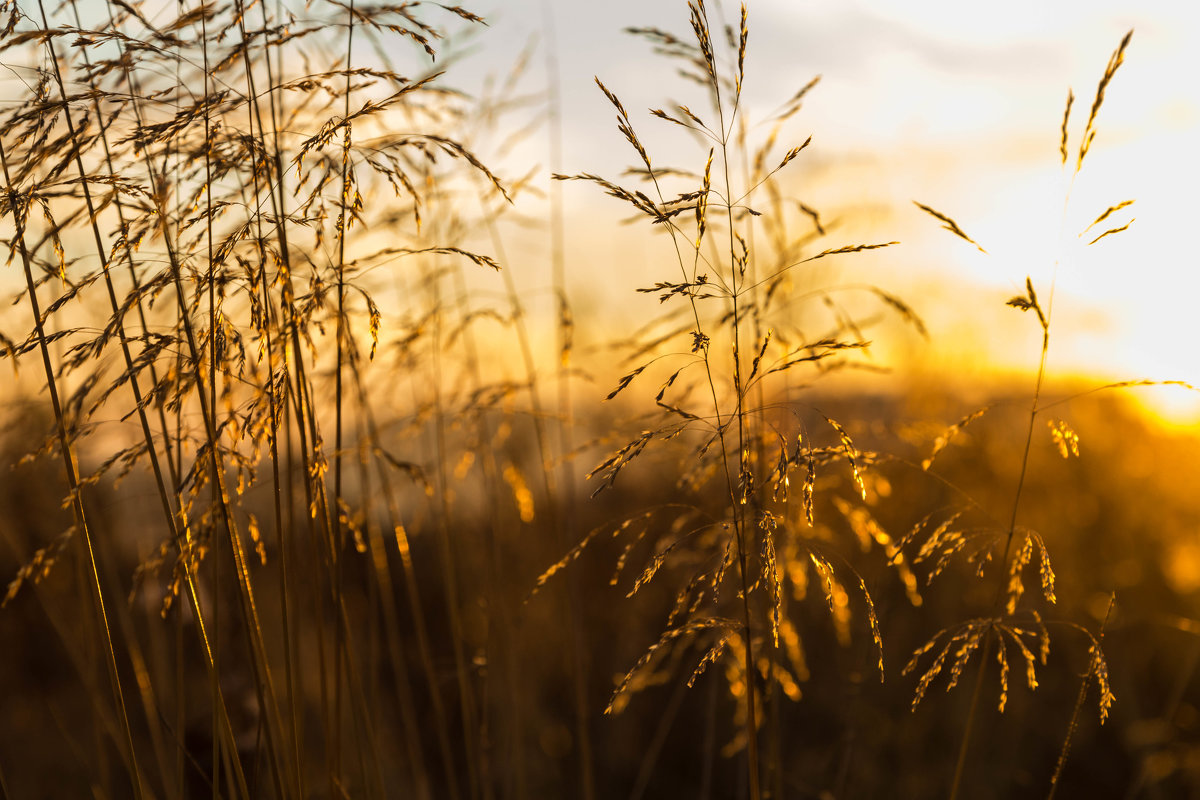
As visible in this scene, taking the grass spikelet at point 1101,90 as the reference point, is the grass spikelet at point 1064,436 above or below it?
below

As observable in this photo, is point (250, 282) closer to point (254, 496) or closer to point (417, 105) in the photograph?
point (417, 105)

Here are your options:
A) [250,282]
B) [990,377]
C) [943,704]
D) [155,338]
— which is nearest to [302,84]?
[250,282]

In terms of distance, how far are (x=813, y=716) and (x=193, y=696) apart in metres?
2.24

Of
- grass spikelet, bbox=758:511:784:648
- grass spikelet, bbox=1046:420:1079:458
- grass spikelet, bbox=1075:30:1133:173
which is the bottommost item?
grass spikelet, bbox=758:511:784:648

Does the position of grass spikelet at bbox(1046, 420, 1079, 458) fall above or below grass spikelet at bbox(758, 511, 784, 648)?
above

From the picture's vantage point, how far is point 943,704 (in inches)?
118

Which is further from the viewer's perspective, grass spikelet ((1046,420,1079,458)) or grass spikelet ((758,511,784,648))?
grass spikelet ((1046,420,1079,458))

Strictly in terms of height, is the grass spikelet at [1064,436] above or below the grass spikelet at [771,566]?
above

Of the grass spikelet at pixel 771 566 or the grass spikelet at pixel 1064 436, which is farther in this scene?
the grass spikelet at pixel 1064 436

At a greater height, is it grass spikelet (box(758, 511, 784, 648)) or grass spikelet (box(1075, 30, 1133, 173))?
grass spikelet (box(1075, 30, 1133, 173))

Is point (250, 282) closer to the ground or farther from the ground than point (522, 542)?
farther from the ground

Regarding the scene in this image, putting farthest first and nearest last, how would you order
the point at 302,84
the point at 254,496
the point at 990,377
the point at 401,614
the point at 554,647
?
the point at 990,377
the point at 401,614
the point at 554,647
the point at 254,496
the point at 302,84

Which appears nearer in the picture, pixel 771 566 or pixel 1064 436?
pixel 771 566

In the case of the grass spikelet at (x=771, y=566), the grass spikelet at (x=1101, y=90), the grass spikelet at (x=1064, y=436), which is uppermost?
the grass spikelet at (x=1101, y=90)
